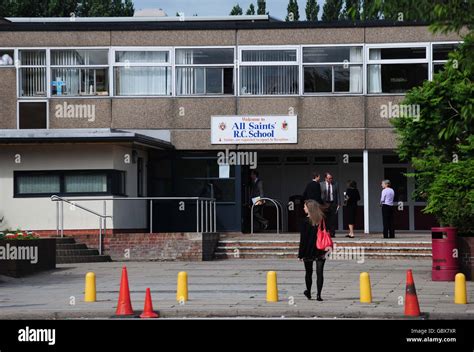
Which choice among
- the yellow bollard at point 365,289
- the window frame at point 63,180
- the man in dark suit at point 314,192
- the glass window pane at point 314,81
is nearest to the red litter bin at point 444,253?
the yellow bollard at point 365,289

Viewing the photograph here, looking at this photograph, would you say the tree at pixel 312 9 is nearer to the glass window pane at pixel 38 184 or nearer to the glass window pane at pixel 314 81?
the glass window pane at pixel 314 81

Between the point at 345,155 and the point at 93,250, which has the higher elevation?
the point at 345,155

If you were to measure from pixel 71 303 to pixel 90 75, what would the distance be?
17776mm

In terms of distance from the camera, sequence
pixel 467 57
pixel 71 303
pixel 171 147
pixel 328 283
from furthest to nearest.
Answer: pixel 171 147, pixel 328 283, pixel 71 303, pixel 467 57

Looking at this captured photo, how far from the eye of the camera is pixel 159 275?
26141 millimetres

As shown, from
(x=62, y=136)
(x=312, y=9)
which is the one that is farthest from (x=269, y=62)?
(x=312, y=9)

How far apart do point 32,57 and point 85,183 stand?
19.5 ft

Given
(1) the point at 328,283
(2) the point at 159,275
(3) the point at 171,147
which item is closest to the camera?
(1) the point at 328,283

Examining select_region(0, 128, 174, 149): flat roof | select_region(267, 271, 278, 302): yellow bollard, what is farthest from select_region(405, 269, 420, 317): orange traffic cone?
select_region(0, 128, 174, 149): flat roof

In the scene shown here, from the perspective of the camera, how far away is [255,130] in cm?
3625

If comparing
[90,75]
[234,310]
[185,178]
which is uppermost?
[90,75]

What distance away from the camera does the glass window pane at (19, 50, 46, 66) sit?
3662 cm
